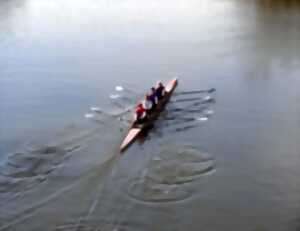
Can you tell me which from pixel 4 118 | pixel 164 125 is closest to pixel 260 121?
pixel 164 125

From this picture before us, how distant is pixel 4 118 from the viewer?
1466 centimetres

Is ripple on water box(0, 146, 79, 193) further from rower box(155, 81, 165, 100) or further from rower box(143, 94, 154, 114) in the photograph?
rower box(155, 81, 165, 100)

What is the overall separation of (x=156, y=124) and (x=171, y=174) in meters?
2.56

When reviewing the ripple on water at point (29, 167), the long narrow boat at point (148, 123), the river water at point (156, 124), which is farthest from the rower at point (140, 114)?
the ripple on water at point (29, 167)

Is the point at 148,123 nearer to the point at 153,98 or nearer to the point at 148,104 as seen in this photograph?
the point at 148,104

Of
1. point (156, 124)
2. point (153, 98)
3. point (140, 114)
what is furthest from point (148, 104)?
point (140, 114)

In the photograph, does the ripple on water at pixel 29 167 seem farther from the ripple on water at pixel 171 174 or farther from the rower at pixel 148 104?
the rower at pixel 148 104

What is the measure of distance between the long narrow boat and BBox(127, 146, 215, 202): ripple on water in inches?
28.8

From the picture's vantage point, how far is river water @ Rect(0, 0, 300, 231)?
10.9m

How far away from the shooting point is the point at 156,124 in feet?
46.5

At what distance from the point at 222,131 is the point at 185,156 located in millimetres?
1689

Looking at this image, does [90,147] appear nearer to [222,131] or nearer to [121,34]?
[222,131]

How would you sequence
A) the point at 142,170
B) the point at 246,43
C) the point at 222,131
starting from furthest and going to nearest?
the point at 246,43, the point at 222,131, the point at 142,170

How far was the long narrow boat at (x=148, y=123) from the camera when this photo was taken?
42.6 ft
